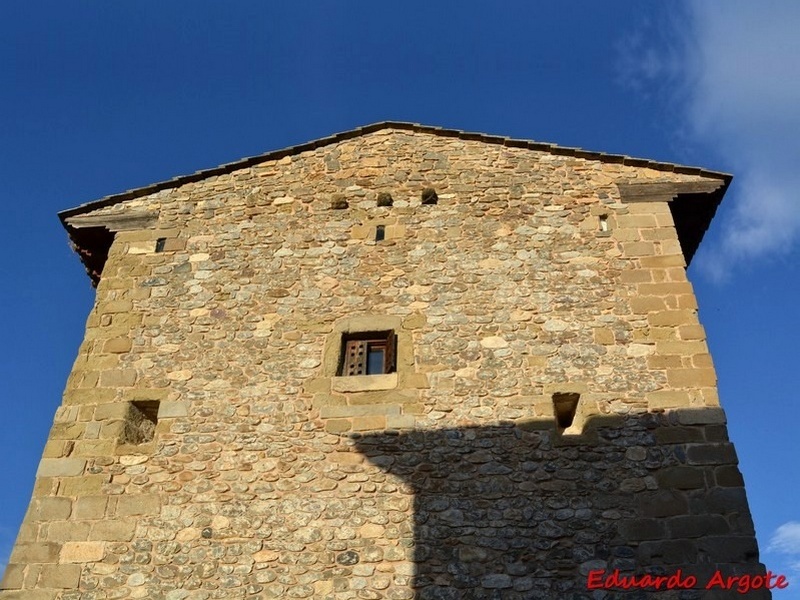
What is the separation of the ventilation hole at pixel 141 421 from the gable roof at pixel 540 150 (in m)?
2.63

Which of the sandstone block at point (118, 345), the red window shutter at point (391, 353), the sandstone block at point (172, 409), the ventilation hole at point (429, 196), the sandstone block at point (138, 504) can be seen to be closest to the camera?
the sandstone block at point (138, 504)

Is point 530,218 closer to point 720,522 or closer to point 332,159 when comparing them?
point 332,159

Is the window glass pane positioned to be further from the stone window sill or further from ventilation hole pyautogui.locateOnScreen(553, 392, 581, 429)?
ventilation hole pyautogui.locateOnScreen(553, 392, 581, 429)

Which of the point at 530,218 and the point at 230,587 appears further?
the point at 530,218

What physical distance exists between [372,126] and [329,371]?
11.6 feet

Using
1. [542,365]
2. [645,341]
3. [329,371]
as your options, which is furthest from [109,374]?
[645,341]

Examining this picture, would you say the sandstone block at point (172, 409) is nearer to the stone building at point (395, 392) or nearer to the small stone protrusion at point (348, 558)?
the stone building at point (395, 392)

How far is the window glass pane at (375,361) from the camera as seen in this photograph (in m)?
6.68

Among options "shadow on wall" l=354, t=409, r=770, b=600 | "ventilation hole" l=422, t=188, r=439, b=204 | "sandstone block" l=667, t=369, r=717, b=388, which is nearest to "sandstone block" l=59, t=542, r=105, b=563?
"shadow on wall" l=354, t=409, r=770, b=600

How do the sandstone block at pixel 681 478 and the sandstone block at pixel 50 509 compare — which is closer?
the sandstone block at pixel 681 478

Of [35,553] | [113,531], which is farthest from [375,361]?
[35,553]

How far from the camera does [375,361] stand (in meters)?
6.76

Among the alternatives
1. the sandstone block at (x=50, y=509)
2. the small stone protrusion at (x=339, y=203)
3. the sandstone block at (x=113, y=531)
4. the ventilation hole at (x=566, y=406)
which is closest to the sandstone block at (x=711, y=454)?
the ventilation hole at (x=566, y=406)

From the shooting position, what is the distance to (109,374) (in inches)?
265
